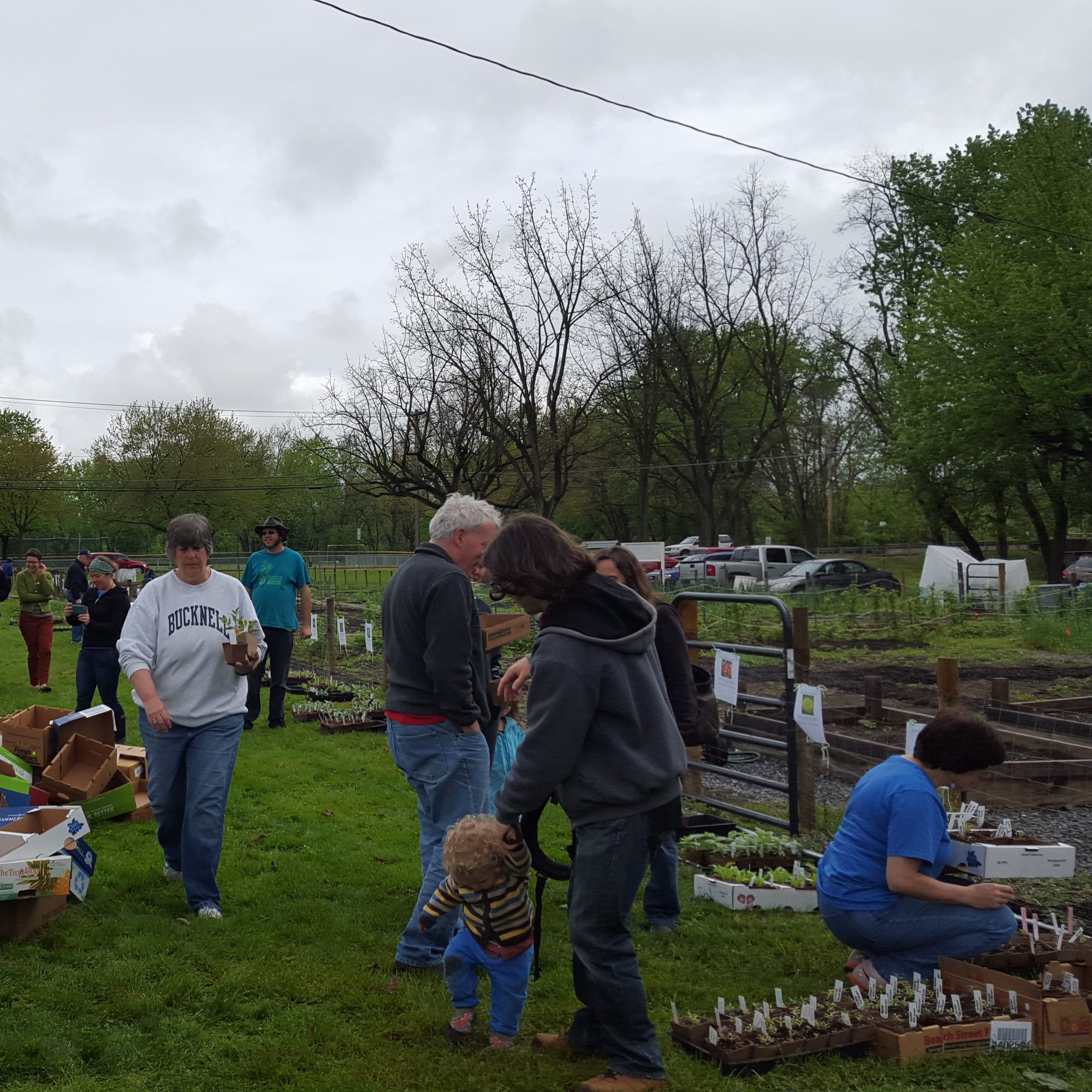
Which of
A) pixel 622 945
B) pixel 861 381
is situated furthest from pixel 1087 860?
pixel 861 381

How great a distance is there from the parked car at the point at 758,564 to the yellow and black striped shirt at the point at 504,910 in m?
32.9

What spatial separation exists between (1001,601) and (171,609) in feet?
71.0

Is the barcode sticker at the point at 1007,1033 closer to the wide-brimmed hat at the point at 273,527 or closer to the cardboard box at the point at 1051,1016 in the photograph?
the cardboard box at the point at 1051,1016

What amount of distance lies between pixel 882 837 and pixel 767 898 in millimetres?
1360

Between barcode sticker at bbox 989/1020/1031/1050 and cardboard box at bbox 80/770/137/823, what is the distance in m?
4.98

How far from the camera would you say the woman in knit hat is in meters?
8.59

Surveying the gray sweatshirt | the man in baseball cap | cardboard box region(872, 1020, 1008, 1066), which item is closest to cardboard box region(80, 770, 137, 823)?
the gray sweatshirt

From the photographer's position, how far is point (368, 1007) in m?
3.86

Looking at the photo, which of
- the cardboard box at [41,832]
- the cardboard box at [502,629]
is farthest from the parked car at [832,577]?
the cardboard box at [41,832]

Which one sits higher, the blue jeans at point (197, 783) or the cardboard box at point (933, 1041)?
the blue jeans at point (197, 783)

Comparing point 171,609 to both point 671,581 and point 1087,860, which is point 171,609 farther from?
point 671,581

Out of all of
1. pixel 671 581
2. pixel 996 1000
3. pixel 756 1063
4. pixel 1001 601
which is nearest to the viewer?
pixel 756 1063

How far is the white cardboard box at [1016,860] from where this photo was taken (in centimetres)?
461

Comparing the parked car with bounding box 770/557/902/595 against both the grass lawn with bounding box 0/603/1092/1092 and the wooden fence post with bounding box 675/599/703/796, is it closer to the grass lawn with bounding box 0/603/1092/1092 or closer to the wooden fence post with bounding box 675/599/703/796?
the wooden fence post with bounding box 675/599/703/796
